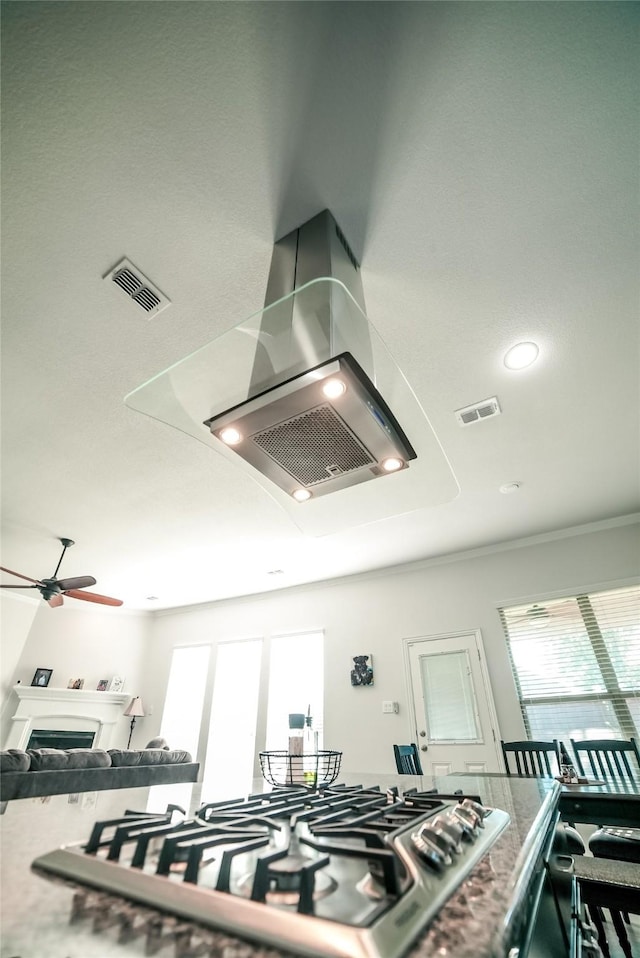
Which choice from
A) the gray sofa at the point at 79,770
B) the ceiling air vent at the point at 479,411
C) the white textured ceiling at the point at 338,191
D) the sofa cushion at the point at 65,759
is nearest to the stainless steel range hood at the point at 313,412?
the white textured ceiling at the point at 338,191

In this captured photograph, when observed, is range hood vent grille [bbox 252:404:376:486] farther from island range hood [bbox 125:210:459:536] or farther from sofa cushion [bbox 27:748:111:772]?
sofa cushion [bbox 27:748:111:772]

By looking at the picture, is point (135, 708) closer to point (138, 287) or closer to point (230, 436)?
point (138, 287)

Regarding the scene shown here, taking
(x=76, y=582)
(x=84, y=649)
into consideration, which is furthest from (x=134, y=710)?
(x=76, y=582)

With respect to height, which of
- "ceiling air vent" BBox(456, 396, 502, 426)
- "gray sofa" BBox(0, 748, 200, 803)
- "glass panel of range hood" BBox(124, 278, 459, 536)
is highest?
"ceiling air vent" BBox(456, 396, 502, 426)

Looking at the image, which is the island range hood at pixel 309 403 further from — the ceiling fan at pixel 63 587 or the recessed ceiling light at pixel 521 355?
the ceiling fan at pixel 63 587

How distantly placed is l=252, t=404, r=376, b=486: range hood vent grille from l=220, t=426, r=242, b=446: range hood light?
0.05 meters

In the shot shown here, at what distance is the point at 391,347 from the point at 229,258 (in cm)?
89

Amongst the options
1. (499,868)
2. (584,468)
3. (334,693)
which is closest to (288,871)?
(499,868)

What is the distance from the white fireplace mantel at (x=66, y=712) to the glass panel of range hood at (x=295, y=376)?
20.5 ft

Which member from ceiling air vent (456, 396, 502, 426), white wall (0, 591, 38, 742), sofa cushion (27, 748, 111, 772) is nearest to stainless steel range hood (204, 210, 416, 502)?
ceiling air vent (456, 396, 502, 426)

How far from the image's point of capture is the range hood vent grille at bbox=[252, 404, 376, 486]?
3.90ft

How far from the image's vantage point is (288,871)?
385mm

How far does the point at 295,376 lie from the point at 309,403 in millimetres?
81

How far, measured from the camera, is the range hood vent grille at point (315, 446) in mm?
1188
